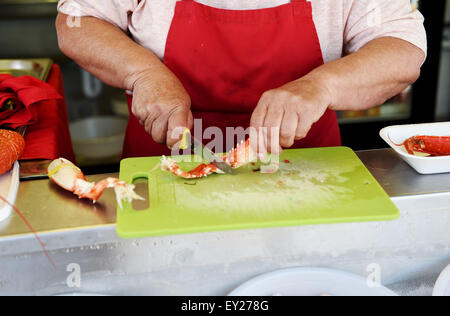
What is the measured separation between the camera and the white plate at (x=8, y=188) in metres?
1.07

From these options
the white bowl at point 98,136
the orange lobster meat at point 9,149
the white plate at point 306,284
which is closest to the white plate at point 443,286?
the white plate at point 306,284

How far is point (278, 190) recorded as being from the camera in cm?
117

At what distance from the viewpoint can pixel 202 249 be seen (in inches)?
43.9

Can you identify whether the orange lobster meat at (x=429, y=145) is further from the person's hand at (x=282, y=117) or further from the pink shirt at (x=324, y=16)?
the pink shirt at (x=324, y=16)

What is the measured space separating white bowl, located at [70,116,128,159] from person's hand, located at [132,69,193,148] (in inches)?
82.4

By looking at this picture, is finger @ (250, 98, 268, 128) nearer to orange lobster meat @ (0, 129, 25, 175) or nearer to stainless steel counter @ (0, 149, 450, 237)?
stainless steel counter @ (0, 149, 450, 237)

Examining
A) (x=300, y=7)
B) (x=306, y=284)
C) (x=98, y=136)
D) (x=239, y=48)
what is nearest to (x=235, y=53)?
(x=239, y=48)

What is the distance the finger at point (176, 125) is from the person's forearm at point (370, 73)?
15.0 inches

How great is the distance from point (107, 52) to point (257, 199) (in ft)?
2.53

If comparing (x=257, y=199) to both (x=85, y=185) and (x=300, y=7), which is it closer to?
(x=85, y=185)

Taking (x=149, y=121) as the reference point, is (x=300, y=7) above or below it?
above

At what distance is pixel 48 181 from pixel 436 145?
107cm

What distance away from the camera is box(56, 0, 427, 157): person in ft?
4.87
